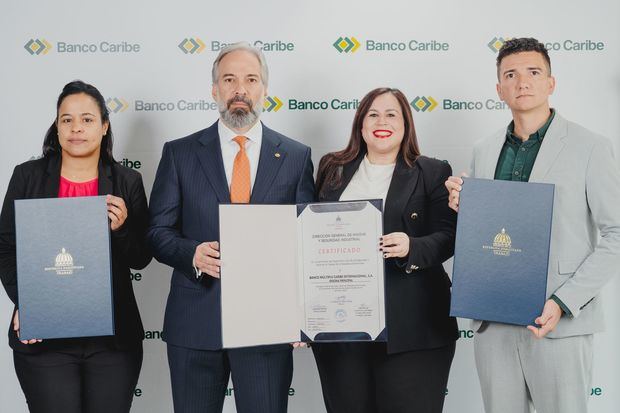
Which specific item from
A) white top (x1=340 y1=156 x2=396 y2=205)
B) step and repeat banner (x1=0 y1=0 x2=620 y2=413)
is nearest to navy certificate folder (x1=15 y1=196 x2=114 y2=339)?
white top (x1=340 y1=156 x2=396 y2=205)

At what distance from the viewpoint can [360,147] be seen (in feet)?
8.42

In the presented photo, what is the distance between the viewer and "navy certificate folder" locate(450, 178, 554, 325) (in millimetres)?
2107

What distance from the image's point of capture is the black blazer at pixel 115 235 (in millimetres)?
2346

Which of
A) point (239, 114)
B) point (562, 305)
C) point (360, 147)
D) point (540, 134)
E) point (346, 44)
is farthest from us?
point (346, 44)

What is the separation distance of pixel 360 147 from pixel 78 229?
119 centimetres

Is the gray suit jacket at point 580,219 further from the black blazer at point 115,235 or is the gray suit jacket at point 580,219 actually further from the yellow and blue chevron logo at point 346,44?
the black blazer at point 115,235

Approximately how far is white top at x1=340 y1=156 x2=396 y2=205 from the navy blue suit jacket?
0.58 ft

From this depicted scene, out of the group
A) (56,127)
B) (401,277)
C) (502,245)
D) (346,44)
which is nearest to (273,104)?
(346,44)

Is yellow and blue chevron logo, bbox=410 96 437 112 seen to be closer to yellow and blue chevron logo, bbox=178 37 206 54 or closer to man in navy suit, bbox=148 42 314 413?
man in navy suit, bbox=148 42 314 413

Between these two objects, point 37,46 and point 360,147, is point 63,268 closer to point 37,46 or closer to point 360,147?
point 360,147

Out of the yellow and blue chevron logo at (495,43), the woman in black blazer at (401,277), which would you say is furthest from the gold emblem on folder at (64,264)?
the yellow and blue chevron logo at (495,43)

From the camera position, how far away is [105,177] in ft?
8.05

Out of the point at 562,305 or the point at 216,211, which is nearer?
the point at 562,305

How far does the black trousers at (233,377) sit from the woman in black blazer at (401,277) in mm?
214
